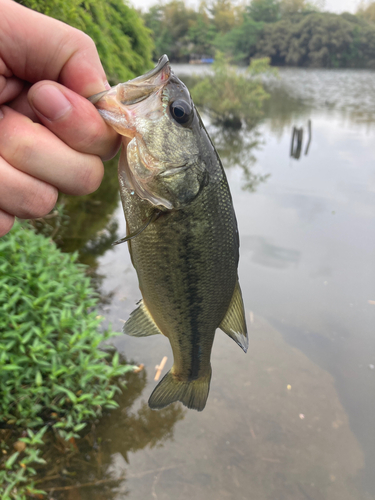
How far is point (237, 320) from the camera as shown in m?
1.60

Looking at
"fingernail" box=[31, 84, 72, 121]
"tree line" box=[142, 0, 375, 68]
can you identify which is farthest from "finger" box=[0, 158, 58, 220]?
"tree line" box=[142, 0, 375, 68]

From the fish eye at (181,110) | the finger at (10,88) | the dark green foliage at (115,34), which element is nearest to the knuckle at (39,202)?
the finger at (10,88)

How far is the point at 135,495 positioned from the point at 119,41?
11.9 metres

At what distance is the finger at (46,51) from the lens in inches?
43.5

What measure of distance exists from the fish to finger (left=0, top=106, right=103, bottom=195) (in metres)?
0.15

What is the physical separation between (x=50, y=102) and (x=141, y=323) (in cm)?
105

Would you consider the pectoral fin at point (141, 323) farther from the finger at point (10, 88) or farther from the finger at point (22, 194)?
A: the finger at point (10, 88)

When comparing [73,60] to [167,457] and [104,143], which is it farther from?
[167,457]

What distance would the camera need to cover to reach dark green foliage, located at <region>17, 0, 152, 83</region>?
6879 millimetres

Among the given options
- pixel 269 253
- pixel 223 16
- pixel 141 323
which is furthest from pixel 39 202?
pixel 223 16

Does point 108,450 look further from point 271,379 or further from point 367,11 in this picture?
point 367,11

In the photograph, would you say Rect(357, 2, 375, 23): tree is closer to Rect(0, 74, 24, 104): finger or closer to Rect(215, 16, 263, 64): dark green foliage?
Rect(215, 16, 263, 64): dark green foliage

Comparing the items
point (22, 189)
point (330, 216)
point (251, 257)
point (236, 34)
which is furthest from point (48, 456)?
point (236, 34)

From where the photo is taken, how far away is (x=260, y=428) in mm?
3799
